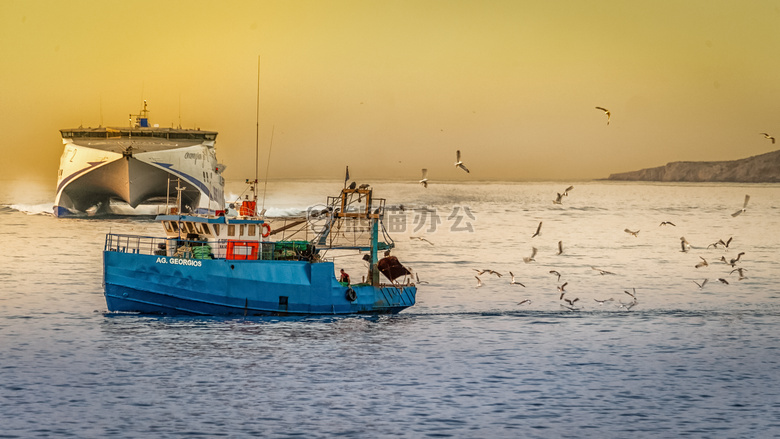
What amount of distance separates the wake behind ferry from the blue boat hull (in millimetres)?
70338

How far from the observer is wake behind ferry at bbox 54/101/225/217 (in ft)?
362

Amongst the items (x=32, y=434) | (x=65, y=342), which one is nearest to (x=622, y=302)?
(x=65, y=342)

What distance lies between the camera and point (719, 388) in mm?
31141

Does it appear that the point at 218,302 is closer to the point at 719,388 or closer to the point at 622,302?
the point at 719,388

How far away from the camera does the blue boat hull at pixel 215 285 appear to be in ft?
129

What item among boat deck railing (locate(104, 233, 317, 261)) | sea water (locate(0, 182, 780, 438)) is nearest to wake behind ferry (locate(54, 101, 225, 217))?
sea water (locate(0, 182, 780, 438))

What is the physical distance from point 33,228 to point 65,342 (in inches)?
3327

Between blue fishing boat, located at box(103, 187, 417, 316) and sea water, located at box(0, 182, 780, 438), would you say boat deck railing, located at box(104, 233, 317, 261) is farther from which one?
sea water, located at box(0, 182, 780, 438)

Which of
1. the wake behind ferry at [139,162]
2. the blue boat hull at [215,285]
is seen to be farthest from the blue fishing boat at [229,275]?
the wake behind ferry at [139,162]

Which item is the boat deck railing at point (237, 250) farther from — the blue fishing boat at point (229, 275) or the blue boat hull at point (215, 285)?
the blue boat hull at point (215, 285)

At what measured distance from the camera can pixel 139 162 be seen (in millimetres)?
109938

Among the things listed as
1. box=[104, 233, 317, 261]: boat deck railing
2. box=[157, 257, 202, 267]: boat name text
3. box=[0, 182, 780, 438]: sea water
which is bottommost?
box=[0, 182, 780, 438]: sea water

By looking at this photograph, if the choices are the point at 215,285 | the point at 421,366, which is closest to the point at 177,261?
the point at 215,285

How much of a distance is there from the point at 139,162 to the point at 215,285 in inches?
2926
